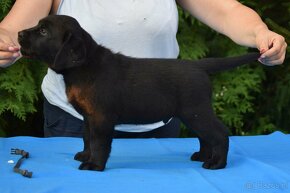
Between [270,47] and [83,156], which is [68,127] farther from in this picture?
[270,47]

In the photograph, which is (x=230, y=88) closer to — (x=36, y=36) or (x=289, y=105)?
(x=289, y=105)

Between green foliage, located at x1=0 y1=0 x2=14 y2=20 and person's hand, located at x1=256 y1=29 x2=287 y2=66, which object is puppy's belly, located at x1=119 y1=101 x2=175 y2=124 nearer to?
person's hand, located at x1=256 y1=29 x2=287 y2=66

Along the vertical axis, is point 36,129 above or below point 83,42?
below

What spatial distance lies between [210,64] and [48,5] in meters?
0.86

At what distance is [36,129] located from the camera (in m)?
3.84

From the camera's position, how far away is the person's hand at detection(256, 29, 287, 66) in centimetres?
192

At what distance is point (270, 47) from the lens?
194 centimetres

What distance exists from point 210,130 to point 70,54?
1.78 ft

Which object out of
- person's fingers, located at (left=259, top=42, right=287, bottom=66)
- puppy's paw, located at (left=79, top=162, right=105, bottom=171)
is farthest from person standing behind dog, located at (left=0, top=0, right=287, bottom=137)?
puppy's paw, located at (left=79, top=162, right=105, bottom=171)

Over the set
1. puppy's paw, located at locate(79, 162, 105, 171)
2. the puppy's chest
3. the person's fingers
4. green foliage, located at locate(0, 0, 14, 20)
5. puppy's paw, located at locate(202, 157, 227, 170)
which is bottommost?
puppy's paw, located at locate(202, 157, 227, 170)

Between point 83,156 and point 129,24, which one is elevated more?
point 129,24

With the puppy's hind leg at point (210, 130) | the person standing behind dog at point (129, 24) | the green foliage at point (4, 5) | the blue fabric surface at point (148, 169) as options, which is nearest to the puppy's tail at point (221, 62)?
the puppy's hind leg at point (210, 130)

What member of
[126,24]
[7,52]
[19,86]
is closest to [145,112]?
[7,52]

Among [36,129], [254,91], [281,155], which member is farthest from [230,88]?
[281,155]
